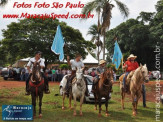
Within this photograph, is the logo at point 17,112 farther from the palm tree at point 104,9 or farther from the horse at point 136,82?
the palm tree at point 104,9

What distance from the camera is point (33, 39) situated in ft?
103

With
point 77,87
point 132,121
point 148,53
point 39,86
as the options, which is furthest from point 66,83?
point 148,53

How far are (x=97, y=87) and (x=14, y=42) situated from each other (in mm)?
25785

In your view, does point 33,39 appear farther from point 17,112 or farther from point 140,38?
point 17,112

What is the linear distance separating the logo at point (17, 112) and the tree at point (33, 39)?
23792 mm

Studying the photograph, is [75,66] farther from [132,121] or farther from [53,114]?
[132,121]

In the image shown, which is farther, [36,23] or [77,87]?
[36,23]

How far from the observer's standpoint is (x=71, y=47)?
33.9 metres

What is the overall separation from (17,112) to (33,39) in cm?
2510

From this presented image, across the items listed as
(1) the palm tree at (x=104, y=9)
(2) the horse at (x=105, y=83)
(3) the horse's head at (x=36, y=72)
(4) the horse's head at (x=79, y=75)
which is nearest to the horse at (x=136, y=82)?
(2) the horse at (x=105, y=83)

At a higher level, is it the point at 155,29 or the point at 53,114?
the point at 155,29

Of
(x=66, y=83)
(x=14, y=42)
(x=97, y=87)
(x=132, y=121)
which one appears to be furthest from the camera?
(x=14, y=42)

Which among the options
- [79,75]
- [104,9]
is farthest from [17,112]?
[104,9]

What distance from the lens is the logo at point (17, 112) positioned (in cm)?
731
